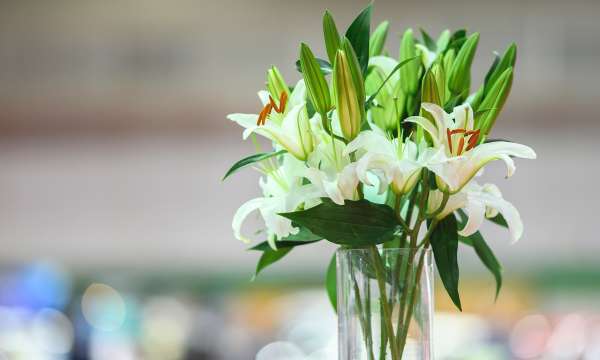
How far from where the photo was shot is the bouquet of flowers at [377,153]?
35.8 inches

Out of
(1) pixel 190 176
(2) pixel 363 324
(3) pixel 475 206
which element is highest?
(1) pixel 190 176

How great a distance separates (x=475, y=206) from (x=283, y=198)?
18cm

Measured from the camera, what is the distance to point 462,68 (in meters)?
1.01

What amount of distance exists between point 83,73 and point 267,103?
4.32 meters

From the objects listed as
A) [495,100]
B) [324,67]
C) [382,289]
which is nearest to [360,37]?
[324,67]

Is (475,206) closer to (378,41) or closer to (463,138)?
(463,138)

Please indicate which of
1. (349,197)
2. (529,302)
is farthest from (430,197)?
(529,302)

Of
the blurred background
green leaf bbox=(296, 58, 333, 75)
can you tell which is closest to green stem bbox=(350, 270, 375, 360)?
green leaf bbox=(296, 58, 333, 75)

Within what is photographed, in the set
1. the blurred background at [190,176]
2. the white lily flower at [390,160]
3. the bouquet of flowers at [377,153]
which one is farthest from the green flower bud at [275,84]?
the blurred background at [190,176]

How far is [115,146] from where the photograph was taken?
516cm

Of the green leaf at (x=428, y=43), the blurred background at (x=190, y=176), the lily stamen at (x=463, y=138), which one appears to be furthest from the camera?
the blurred background at (x=190, y=176)

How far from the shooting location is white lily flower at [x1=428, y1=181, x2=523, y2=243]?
0.91 metres

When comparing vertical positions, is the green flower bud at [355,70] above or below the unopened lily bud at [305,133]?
above

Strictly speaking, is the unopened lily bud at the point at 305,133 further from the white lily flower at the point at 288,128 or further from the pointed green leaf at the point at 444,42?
the pointed green leaf at the point at 444,42
